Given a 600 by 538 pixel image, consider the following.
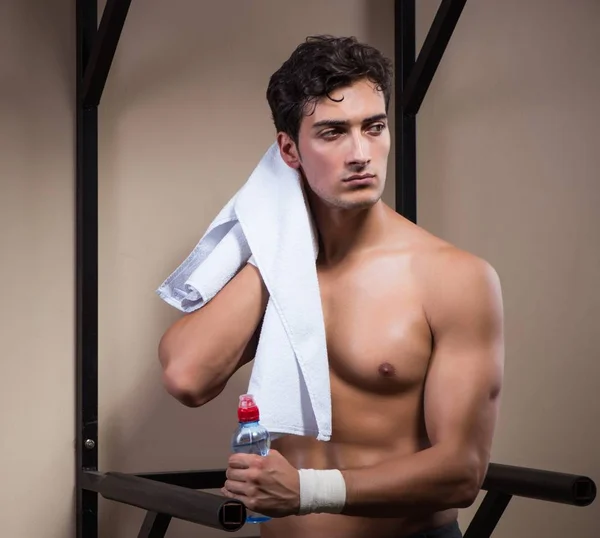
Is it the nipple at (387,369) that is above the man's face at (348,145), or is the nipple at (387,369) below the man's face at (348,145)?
below

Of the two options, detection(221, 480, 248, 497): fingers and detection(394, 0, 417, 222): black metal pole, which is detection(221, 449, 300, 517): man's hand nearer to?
detection(221, 480, 248, 497): fingers

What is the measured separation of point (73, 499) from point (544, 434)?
113 cm

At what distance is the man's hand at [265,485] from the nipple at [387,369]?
27 cm

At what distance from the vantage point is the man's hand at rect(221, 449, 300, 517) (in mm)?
1562

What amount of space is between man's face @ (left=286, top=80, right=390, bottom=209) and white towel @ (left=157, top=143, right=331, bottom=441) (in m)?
0.09

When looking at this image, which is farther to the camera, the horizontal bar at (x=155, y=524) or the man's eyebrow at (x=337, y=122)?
the horizontal bar at (x=155, y=524)

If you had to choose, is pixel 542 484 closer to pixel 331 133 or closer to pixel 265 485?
pixel 265 485

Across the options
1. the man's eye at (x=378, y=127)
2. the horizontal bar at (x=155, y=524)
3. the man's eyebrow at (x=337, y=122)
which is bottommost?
the horizontal bar at (x=155, y=524)

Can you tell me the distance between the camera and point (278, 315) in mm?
1798

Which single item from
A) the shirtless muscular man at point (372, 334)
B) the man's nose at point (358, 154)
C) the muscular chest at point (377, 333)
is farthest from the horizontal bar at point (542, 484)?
the man's nose at point (358, 154)

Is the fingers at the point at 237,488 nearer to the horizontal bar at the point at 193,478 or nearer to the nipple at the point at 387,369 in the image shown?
the nipple at the point at 387,369

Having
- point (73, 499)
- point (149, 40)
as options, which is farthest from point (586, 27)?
point (73, 499)

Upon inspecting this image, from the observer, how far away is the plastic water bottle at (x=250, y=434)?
5.19 feet

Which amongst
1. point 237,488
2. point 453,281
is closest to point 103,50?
point 453,281
